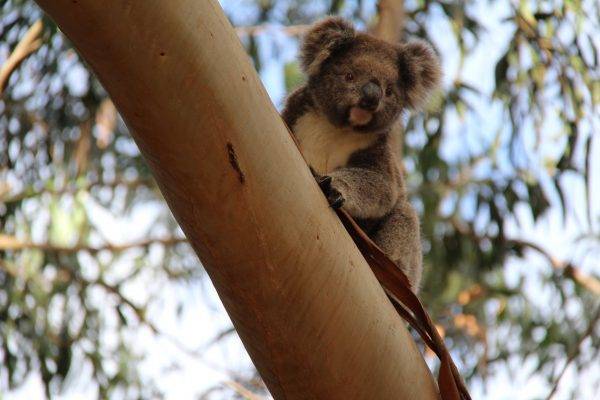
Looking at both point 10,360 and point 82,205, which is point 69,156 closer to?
point 82,205

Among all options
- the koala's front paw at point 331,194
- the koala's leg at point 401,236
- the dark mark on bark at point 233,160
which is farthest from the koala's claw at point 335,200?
the koala's leg at point 401,236

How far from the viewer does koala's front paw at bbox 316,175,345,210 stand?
1.80 meters

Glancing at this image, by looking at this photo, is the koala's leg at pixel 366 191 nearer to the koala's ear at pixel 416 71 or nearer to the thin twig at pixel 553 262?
the koala's ear at pixel 416 71

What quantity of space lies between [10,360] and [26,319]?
25 cm

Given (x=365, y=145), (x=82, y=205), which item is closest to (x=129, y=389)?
(x=82, y=205)

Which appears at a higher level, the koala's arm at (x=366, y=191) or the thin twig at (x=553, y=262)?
the koala's arm at (x=366, y=191)

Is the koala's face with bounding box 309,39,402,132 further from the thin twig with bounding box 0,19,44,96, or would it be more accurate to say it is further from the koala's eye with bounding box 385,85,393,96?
the thin twig with bounding box 0,19,44,96

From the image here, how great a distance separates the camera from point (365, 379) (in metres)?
1.71

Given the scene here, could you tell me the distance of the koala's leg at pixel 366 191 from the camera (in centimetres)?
249

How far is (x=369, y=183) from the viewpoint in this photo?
272 cm

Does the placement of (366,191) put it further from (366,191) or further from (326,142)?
(326,142)

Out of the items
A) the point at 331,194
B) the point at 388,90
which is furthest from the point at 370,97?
the point at 331,194

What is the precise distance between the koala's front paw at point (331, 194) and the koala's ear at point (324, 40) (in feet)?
3.87

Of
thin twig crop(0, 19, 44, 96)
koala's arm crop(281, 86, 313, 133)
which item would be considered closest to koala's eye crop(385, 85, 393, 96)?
koala's arm crop(281, 86, 313, 133)
